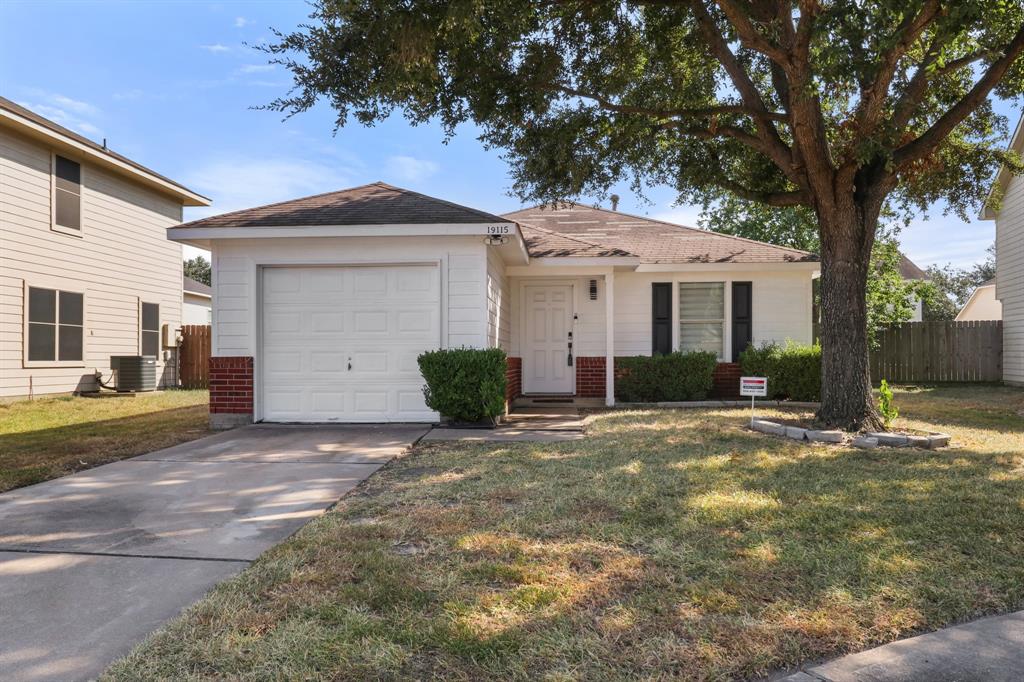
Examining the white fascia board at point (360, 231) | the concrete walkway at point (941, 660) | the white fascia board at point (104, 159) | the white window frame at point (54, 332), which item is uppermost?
the white fascia board at point (104, 159)

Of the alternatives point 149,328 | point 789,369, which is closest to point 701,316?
point 789,369

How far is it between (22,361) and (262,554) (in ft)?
38.3

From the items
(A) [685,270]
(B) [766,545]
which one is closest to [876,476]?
(B) [766,545]

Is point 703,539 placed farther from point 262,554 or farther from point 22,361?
point 22,361

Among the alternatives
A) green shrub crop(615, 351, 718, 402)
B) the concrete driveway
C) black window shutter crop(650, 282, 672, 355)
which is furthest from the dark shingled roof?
black window shutter crop(650, 282, 672, 355)

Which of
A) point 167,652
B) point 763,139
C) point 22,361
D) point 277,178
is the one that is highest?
point 277,178

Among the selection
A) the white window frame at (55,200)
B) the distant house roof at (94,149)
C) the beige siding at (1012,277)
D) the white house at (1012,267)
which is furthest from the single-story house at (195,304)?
the beige siding at (1012,277)

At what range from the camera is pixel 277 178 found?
15758 mm

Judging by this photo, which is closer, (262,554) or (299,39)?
(262,554)

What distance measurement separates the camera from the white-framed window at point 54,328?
11867 millimetres

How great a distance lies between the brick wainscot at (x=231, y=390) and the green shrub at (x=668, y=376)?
6.54m

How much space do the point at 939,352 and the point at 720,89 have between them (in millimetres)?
11252

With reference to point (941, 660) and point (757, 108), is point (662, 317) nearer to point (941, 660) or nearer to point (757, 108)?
point (757, 108)

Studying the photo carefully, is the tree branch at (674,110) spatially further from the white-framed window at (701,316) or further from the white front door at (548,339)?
the white-framed window at (701,316)
